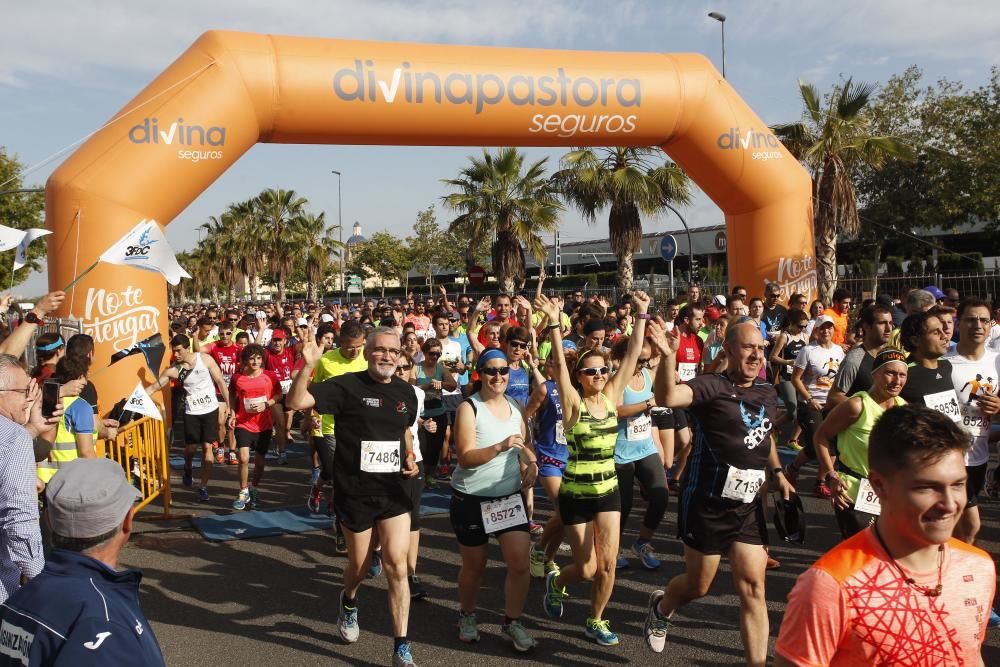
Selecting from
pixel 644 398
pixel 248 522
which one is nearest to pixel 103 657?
pixel 644 398

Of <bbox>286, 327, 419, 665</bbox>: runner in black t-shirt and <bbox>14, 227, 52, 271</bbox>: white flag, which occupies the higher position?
<bbox>14, 227, 52, 271</bbox>: white flag

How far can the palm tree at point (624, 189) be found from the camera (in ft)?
61.5

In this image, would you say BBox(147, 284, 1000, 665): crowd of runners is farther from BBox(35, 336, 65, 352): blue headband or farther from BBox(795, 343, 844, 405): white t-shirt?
BBox(795, 343, 844, 405): white t-shirt

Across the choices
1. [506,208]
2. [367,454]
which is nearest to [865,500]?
[367,454]

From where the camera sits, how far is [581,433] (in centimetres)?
467

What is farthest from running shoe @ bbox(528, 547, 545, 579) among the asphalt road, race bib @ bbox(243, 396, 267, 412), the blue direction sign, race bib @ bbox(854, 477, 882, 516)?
the blue direction sign

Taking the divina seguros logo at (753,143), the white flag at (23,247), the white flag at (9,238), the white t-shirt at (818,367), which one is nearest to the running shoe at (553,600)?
the white t-shirt at (818,367)

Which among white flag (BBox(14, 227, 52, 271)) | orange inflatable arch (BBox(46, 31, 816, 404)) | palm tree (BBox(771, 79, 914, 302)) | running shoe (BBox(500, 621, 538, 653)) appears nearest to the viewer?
running shoe (BBox(500, 621, 538, 653))

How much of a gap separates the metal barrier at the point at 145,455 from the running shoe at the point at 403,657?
12.2ft

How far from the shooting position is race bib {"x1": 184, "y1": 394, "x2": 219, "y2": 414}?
869cm

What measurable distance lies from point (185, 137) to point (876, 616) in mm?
9667

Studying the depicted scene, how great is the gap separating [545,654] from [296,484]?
5.18m

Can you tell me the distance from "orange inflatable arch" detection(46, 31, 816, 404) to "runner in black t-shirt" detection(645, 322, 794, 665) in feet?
24.3

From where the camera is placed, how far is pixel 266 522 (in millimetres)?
7441
